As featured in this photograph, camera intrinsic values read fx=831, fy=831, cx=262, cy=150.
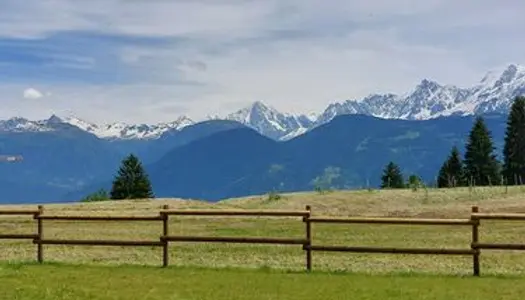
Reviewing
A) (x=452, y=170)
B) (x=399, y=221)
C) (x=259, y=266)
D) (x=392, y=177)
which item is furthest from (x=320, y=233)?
(x=392, y=177)

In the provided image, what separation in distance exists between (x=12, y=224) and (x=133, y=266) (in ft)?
59.9

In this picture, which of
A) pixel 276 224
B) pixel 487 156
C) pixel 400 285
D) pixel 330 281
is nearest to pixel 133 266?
pixel 330 281

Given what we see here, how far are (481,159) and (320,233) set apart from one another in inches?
2383

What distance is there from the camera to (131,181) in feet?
285

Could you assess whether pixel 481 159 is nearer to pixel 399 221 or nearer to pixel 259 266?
pixel 259 266

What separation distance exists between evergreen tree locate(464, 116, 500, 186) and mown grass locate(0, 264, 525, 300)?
7109 cm

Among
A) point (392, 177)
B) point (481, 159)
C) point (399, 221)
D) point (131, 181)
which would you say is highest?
point (481, 159)

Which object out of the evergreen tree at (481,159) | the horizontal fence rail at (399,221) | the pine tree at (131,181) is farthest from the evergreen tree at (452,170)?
the horizontal fence rail at (399,221)

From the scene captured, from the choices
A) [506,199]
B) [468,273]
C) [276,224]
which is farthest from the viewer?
[506,199]

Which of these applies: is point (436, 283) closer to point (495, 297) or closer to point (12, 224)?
point (495, 297)

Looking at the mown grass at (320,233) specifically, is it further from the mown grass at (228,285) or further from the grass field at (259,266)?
the mown grass at (228,285)

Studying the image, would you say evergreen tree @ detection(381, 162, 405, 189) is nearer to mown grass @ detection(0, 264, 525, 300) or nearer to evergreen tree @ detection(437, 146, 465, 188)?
evergreen tree @ detection(437, 146, 465, 188)

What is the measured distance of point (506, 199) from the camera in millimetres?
44406

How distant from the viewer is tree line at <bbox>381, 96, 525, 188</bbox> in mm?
88562
